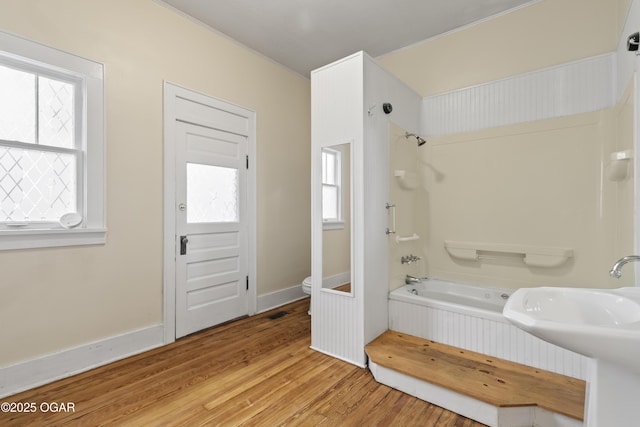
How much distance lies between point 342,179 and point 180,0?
79.5 inches

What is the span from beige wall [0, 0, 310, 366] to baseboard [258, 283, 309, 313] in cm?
13

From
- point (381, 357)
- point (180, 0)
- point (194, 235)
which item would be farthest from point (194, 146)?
point (381, 357)

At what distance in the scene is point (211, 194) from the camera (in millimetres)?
2895

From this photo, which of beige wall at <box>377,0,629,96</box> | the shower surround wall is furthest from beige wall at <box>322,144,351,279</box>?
beige wall at <box>377,0,629,96</box>

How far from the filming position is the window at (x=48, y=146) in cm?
184

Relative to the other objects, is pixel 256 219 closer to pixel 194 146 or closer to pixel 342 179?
pixel 194 146

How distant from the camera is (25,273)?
6.10ft

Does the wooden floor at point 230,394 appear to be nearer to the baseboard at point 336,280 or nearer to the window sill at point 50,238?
the baseboard at point 336,280

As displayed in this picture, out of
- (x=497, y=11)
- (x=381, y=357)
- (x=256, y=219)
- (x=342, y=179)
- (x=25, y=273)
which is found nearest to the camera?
(x=25, y=273)

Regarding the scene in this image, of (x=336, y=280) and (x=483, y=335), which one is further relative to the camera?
(x=336, y=280)

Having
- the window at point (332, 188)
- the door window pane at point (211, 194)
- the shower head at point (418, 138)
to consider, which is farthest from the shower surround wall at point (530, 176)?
the door window pane at point (211, 194)

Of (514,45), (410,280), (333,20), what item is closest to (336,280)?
(410,280)

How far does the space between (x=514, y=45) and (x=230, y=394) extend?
11.6 ft

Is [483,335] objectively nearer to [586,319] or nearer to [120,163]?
[586,319]
